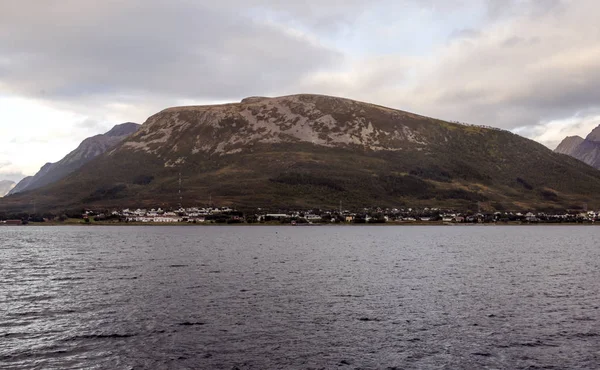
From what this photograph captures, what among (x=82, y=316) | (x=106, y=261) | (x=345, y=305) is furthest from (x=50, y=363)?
(x=106, y=261)

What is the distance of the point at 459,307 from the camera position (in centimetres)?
7550

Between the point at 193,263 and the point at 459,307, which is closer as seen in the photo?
the point at 459,307

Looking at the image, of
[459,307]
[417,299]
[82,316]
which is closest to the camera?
[82,316]

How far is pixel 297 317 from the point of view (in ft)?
221

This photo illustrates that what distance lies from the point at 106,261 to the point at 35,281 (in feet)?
131

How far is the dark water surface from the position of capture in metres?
50.1

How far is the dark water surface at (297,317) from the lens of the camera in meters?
50.1

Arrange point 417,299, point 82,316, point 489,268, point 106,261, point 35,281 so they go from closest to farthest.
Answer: point 82,316 → point 417,299 → point 35,281 → point 489,268 → point 106,261

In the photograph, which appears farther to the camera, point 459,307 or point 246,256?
point 246,256

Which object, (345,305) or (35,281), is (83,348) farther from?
(35,281)

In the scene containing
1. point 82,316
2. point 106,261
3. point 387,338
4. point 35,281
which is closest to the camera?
point 387,338

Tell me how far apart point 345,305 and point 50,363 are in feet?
132

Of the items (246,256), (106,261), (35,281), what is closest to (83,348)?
(35,281)

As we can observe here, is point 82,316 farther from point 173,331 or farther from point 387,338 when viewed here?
point 387,338
